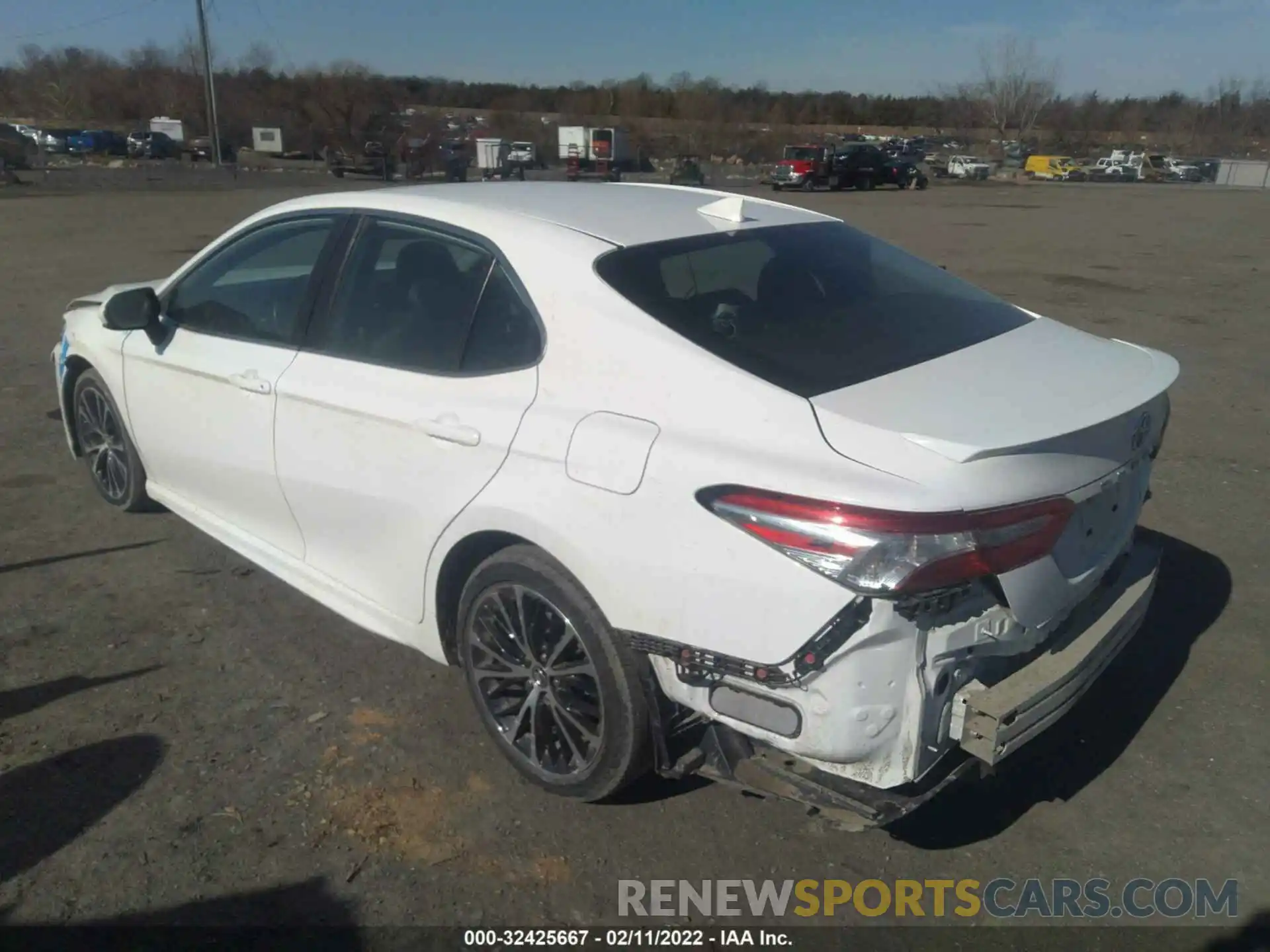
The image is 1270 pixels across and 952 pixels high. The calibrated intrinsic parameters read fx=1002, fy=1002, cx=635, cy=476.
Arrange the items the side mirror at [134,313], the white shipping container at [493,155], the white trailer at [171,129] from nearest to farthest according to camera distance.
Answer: the side mirror at [134,313] < the white shipping container at [493,155] < the white trailer at [171,129]

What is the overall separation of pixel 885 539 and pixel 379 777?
72.6 inches

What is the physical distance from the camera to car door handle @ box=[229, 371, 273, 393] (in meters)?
3.64

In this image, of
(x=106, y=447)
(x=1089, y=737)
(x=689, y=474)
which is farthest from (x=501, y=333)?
(x=106, y=447)

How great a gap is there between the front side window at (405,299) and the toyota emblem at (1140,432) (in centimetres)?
195

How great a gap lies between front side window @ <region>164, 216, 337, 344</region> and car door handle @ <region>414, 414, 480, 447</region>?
3.02 feet

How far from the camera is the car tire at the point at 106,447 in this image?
189 inches

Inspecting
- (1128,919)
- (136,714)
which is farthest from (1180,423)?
(136,714)

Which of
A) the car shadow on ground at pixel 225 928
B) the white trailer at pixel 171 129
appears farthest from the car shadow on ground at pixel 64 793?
the white trailer at pixel 171 129

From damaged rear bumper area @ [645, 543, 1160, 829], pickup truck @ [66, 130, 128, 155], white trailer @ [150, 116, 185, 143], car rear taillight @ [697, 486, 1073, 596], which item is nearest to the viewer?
car rear taillight @ [697, 486, 1073, 596]

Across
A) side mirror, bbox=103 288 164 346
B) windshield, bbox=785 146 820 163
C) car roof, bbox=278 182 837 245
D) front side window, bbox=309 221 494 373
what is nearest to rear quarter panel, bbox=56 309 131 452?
side mirror, bbox=103 288 164 346

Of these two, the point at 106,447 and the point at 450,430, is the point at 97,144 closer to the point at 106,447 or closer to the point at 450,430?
the point at 106,447

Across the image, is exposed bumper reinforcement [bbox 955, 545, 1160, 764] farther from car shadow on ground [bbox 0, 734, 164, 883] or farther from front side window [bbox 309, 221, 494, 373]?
car shadow on ground [bbox 0, 734, 164, 883]

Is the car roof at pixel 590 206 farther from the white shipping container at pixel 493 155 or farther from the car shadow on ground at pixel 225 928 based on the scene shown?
the white shipping container at pixel 493 155

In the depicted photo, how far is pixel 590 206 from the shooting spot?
344cm
